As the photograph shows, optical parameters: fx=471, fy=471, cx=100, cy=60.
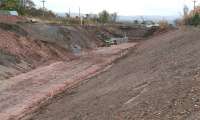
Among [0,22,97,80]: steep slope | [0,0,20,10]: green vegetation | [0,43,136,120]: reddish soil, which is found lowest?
[0,43,136,120]: reddish soil

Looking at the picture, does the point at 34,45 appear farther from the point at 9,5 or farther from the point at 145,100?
the point at 9,5

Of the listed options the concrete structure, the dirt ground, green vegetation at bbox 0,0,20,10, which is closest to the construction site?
the dirt ground

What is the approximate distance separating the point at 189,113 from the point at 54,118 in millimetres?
7761

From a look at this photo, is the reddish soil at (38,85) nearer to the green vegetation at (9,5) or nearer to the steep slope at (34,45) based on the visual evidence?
the steep slope at (34,45)

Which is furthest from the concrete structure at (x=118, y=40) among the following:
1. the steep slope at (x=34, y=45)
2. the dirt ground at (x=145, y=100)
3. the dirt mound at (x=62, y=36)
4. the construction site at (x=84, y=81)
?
the dirt ground at (x=145, y=100)

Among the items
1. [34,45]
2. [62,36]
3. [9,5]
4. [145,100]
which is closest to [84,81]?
[145,100]

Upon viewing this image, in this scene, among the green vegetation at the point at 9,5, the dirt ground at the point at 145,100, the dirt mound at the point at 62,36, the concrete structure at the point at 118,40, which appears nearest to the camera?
the dirt ground at the point at 145,100

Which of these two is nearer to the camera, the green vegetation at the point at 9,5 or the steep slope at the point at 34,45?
the steep slope at the point at 34,45

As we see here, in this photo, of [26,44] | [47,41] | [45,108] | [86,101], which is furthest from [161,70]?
[47,41]

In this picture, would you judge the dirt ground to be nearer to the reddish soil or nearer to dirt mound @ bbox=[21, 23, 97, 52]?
the reddish soil

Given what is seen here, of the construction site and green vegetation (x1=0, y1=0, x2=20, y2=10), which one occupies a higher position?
green vegetation (x1=0, y1=0, x2=20, y2=10)

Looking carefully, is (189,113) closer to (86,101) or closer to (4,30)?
(86,101)

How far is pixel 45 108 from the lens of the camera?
915 inches

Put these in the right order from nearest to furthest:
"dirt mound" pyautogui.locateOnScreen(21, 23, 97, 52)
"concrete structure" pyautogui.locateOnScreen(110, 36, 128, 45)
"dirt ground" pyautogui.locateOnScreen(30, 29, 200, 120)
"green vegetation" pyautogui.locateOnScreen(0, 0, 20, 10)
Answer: "dirt ground" pyautogui.locateOnScreen(30, 29, 200, 120) → "dirt mound" pyautogui.locateOnScreen(21, 23, 97, 52) → "concrete structure" pyautogui.locateOnScreen(110, 36, 128, 45) → "green vegetation" pyautogui.locateOnScreen(0, 0, 20, 10)
